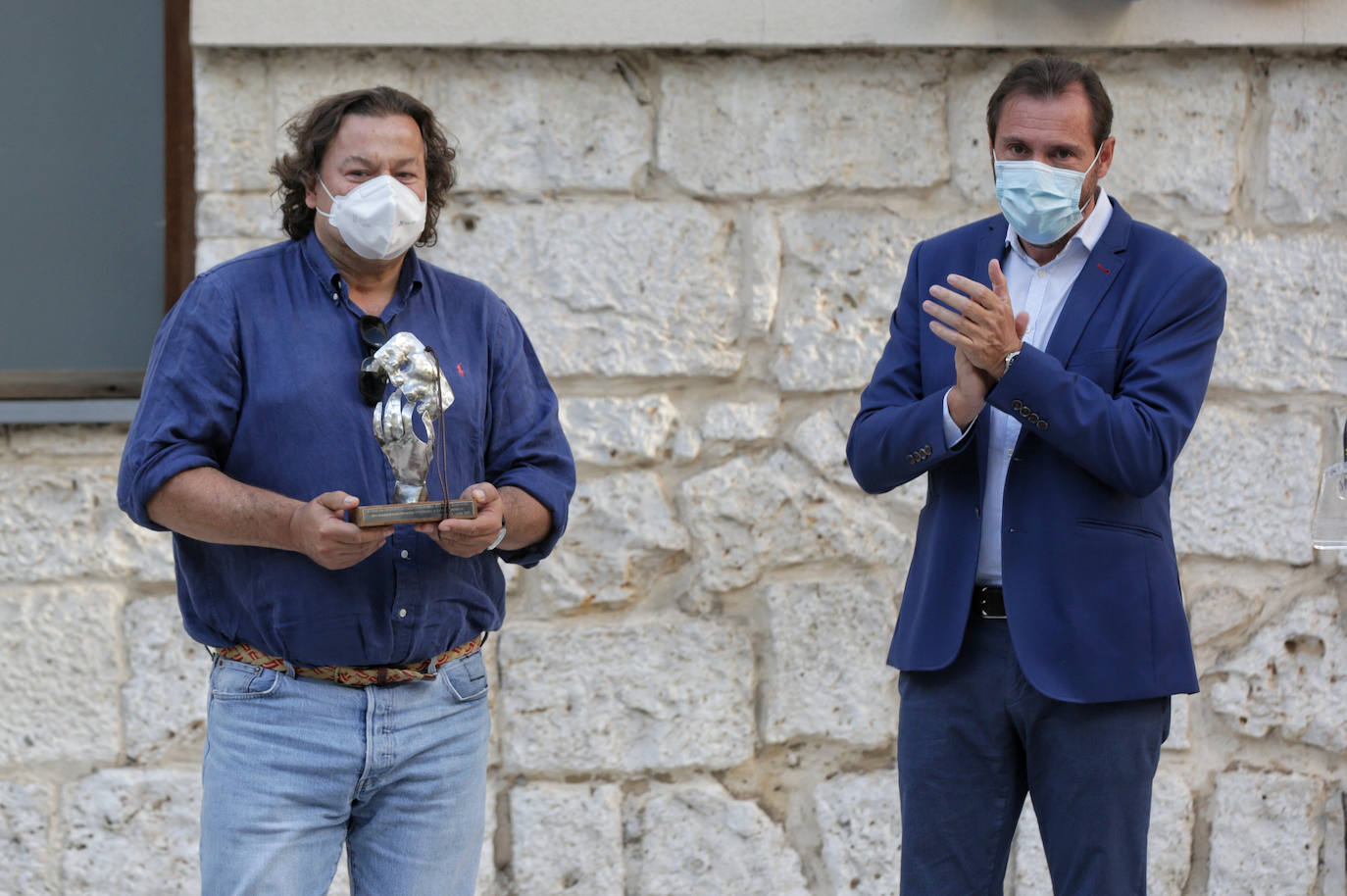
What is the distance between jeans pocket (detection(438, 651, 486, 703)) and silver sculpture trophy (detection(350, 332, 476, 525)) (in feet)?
0.98

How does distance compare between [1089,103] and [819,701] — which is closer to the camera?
[1089,103]

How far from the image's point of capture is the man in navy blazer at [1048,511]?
218 centimetres

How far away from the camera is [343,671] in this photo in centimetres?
211

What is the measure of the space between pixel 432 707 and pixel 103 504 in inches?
58.2

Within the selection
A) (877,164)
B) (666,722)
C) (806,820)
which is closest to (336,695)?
(666,722)

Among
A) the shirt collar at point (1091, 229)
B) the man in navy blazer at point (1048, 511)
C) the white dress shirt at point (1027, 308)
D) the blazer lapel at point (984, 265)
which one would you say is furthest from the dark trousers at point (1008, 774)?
the shirt collar at point (1091, 229)

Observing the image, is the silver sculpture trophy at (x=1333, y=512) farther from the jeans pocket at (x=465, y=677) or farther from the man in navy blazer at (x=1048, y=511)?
the jeans pocket at (x=465, y=677)

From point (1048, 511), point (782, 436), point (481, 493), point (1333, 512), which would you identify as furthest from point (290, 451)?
point (1333, 512)

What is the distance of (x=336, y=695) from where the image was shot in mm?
2102

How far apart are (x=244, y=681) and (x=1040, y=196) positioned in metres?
1.43

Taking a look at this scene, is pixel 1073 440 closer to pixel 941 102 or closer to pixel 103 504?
pixel 941 102

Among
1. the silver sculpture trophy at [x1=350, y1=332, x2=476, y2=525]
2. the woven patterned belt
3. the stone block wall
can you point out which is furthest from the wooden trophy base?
the stone block wall

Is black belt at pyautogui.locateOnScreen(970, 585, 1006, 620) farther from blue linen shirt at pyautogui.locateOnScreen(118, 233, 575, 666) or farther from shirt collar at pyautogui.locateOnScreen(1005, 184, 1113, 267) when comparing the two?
blue linen shirt at pyautogui.locateOnScreen(118, 233, 575, 666)

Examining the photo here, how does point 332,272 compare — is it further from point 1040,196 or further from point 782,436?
point 782,436
